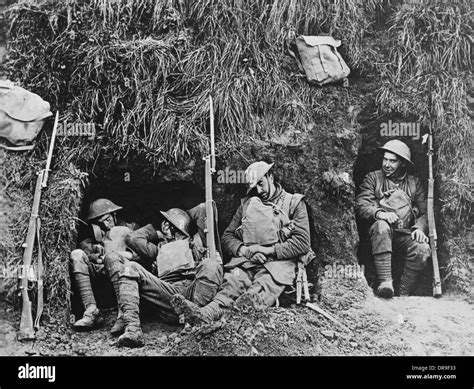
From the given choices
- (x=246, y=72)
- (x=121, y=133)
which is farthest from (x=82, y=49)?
(x=246, y=72)

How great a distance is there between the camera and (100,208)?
9.92 m

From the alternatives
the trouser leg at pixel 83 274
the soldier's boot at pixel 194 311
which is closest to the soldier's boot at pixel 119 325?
the trouser leg at pixel 83 274

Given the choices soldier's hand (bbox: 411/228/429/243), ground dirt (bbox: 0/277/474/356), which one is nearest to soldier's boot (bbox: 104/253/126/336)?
ground dirt (bbox: 0/277/474/356)

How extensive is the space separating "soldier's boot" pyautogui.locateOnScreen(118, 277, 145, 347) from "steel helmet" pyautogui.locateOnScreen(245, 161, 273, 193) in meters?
1.42

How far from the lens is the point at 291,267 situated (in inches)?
380

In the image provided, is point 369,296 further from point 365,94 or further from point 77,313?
point 77,313

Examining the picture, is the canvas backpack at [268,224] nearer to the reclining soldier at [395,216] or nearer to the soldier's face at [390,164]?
the reclining soldier at [395,216]

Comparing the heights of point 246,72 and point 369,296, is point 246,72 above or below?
above

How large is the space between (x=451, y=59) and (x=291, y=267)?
2568 millimetres

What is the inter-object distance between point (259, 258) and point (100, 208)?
5.11 feet

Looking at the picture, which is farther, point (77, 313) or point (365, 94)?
point (365, 94)

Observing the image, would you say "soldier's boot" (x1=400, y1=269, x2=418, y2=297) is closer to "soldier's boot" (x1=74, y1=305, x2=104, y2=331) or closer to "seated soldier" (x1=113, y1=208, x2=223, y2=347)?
"seated soldier" (x1=113, y1=208, x2=223, y2=347)

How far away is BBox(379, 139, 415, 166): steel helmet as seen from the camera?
10.0 metres
